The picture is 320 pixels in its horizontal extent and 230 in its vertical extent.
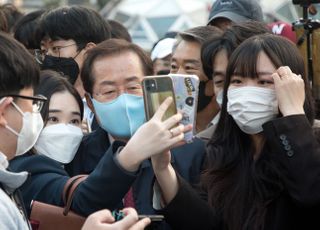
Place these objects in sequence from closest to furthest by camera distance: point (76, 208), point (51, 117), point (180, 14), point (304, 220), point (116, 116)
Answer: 1. point (76, 208)
2. point (304, 220)
3. point (116, 116)
4. point (51, 117)
5. point (180, 14)

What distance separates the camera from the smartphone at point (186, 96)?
3279 mm

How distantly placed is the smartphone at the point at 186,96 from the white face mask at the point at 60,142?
36.7 inches

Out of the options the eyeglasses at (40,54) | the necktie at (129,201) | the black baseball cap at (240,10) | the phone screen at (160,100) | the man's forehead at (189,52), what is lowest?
the necktie at (129,201)

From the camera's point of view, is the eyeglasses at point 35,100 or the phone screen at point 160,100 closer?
the eyeglasses at point 35,100

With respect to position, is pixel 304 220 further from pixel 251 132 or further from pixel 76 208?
pixel 76 208

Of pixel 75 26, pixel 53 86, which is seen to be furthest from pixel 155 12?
pixel 53 86

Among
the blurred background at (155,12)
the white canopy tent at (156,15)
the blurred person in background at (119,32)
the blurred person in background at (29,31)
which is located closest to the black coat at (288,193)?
the blurred person in background at (29,31)

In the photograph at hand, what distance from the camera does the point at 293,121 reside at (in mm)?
3389

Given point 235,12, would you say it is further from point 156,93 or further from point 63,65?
point 156,93

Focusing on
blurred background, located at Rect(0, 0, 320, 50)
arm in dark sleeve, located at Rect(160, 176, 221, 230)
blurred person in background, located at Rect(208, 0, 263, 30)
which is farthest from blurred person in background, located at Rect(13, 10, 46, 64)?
blurred background, located at Rect(0, 0, 320, 50)

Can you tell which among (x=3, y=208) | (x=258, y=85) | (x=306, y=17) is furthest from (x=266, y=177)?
(x=306, y=17)

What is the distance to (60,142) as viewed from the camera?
4121 millimetres

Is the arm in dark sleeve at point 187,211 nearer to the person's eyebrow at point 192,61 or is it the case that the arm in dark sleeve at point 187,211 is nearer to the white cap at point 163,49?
the person's eyebrow at point 192,61

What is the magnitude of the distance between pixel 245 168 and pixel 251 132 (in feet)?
0.55
